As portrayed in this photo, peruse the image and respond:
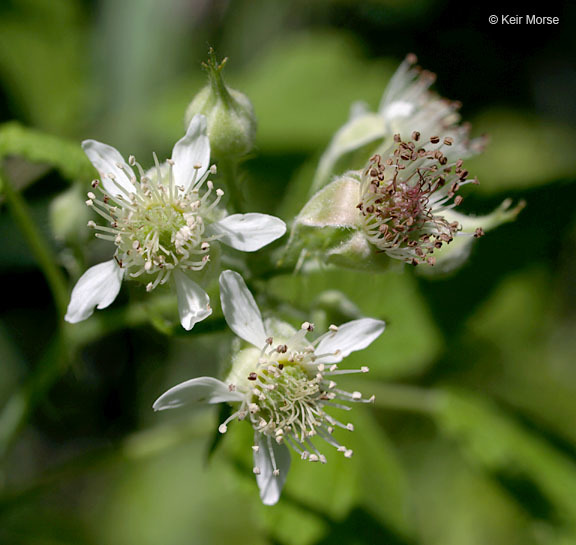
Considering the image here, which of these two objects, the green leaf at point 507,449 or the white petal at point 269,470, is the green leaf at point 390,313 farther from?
the white petal at point 269,470

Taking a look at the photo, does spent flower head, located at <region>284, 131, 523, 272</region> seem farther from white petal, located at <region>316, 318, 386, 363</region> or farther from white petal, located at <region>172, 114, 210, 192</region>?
white petal, located at <region>172, 114, 210, 192</region>

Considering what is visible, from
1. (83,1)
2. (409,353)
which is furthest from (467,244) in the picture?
(83,1)

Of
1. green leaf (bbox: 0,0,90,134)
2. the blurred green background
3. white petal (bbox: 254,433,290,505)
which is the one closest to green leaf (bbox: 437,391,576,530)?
the blurred green background

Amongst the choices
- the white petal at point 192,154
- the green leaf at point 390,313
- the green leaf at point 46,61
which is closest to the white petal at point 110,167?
the white petal at point 192,154

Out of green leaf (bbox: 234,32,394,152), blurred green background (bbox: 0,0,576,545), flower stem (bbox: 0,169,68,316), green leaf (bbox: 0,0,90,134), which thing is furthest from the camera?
green leaf (bbox: 0,0,90,134)

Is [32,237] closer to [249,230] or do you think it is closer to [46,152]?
[46,152]

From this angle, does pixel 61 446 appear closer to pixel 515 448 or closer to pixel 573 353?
pixel 515 448

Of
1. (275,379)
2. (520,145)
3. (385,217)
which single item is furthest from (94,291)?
(520,145)
